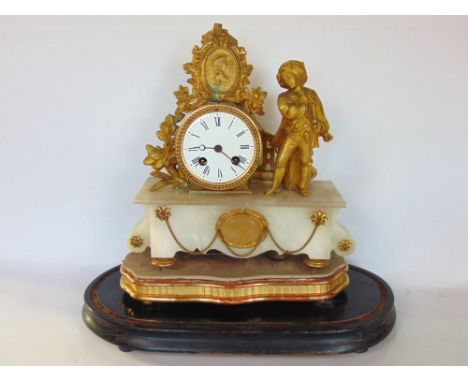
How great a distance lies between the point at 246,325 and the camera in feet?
5.78

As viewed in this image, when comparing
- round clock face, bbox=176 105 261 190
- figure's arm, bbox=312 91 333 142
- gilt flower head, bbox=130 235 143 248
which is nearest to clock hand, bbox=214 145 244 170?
round clock face, bbox=176 105 261 190

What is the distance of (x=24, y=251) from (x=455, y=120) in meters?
2.04

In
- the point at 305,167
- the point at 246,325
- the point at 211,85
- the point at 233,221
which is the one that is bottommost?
the point at 246,325

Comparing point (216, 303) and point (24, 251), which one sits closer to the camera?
point (216, 303)

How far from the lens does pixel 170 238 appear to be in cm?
190

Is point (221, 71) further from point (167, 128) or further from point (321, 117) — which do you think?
point (321, 117)

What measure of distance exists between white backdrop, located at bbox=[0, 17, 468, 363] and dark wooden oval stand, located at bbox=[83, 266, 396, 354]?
11.9 inches

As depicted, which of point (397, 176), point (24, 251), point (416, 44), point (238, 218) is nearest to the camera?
point (238, 218)

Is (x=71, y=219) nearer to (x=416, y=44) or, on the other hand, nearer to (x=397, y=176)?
(x=397, y=176)


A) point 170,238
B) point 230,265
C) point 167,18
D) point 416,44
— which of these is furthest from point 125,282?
point 416,44

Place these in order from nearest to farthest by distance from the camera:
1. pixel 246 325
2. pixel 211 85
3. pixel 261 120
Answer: pixel 246 325
pixel 211 85
pixel 261 120

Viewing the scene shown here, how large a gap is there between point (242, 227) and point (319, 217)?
0.28 meters

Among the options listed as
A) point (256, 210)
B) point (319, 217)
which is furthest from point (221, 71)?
point (319, 217)

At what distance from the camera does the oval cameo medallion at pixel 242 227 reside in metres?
1.85
